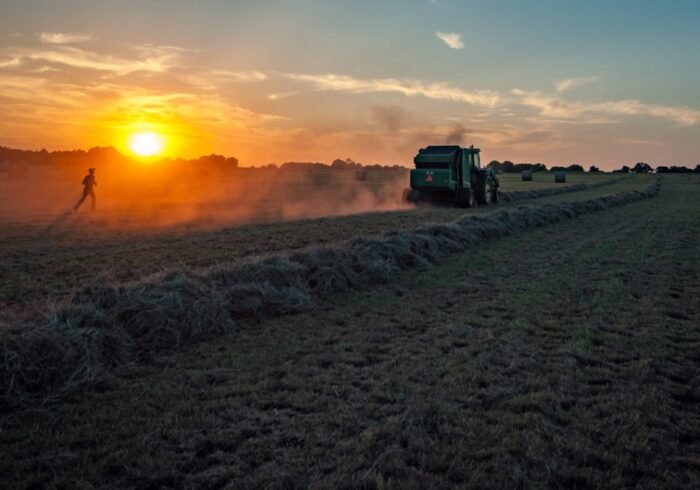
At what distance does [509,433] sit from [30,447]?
3385 millimetres

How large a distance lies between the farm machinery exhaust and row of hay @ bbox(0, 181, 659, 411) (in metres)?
13.6

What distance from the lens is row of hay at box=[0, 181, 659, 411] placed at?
471 centimetres

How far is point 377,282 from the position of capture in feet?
30.7

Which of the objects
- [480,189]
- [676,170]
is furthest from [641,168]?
[480,189]

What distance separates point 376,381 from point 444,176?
1996 centimetres

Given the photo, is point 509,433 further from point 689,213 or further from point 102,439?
point 689,213

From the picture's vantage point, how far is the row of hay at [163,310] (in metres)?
4.71

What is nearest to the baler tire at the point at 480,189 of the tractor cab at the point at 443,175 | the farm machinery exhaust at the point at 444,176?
the farm machinery exhaust at the point at 444,176

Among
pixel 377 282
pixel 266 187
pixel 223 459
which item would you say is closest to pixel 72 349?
pixel 223 459

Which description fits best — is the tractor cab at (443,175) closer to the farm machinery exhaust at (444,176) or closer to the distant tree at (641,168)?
the farm machinery exhaust at (444,176)

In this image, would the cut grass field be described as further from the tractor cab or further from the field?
the tractor cab

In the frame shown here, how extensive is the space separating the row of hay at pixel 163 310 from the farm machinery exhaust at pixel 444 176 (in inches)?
537

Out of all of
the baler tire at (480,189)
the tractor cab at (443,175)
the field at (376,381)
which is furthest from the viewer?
the baler tire at (480,189)

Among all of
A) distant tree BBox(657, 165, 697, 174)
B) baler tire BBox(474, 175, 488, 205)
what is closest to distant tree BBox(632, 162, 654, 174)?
distant tree BBox(657, 165, 697, 174)
